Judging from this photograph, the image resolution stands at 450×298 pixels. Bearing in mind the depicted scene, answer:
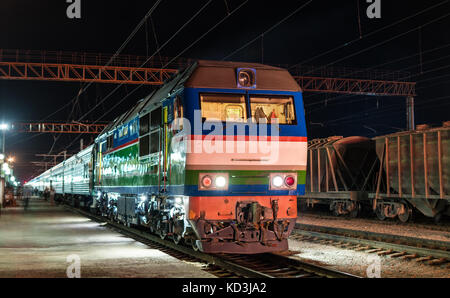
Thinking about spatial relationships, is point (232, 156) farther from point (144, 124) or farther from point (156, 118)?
point (144, 124)

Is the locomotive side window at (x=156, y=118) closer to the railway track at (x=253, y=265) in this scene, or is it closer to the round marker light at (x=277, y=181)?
the railway track at (x=253, y=265)

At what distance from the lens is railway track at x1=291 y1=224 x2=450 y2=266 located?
454 inches

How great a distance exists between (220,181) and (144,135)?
413 cm

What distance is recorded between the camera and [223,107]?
1108 centimetres

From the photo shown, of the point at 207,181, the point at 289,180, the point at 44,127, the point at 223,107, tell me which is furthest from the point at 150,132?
the point at 44,127

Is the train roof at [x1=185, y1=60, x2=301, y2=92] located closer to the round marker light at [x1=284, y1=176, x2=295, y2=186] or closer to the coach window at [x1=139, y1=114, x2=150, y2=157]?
the round marker light at [x1=284, y1=176, x2=295, y2=186]

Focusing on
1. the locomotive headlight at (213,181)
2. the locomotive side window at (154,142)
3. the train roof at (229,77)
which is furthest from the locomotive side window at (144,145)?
the locomotive headlight at (213,181)

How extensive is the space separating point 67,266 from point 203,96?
4.53m

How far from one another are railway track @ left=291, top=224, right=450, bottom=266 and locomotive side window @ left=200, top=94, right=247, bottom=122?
16.4ft

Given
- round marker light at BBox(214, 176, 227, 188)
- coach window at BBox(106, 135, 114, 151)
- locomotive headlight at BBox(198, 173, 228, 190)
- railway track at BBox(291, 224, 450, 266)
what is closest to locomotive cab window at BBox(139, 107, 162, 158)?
locomotive headlight at BBox(198, 173, 228, 190)

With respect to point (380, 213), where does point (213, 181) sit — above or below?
above

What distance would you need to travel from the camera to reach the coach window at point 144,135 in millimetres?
13787

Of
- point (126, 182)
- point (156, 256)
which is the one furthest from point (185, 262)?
point (126, 182)

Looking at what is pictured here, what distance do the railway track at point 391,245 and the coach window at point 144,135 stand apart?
5557 mm
